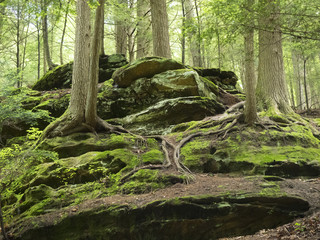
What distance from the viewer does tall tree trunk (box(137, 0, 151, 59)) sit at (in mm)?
14143

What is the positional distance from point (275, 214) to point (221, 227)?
1018 mm

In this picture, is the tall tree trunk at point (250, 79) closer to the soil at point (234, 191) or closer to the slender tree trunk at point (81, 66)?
the soil at point (234, 191)

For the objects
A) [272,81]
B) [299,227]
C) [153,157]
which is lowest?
[299,227]

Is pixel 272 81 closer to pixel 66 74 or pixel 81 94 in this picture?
pixel 81 94

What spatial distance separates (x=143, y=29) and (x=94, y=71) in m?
8.96

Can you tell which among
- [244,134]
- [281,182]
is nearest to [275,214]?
[281,182]

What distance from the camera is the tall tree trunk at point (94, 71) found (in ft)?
20.7

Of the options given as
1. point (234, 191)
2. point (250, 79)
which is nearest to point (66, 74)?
point (250, 79)

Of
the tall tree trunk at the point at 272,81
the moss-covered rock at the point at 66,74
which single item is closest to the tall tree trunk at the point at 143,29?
the moss-covered rock at the point at 66,74

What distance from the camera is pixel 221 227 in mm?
4020

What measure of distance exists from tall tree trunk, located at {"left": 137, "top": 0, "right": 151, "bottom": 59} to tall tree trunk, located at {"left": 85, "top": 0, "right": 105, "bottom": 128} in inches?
300

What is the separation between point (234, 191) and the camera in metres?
4.40

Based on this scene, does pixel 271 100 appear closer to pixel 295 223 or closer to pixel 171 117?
pixel 171 117

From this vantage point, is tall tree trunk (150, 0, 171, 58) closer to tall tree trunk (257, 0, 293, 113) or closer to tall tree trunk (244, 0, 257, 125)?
tall tree trunk (257, 0, 293, 113)
